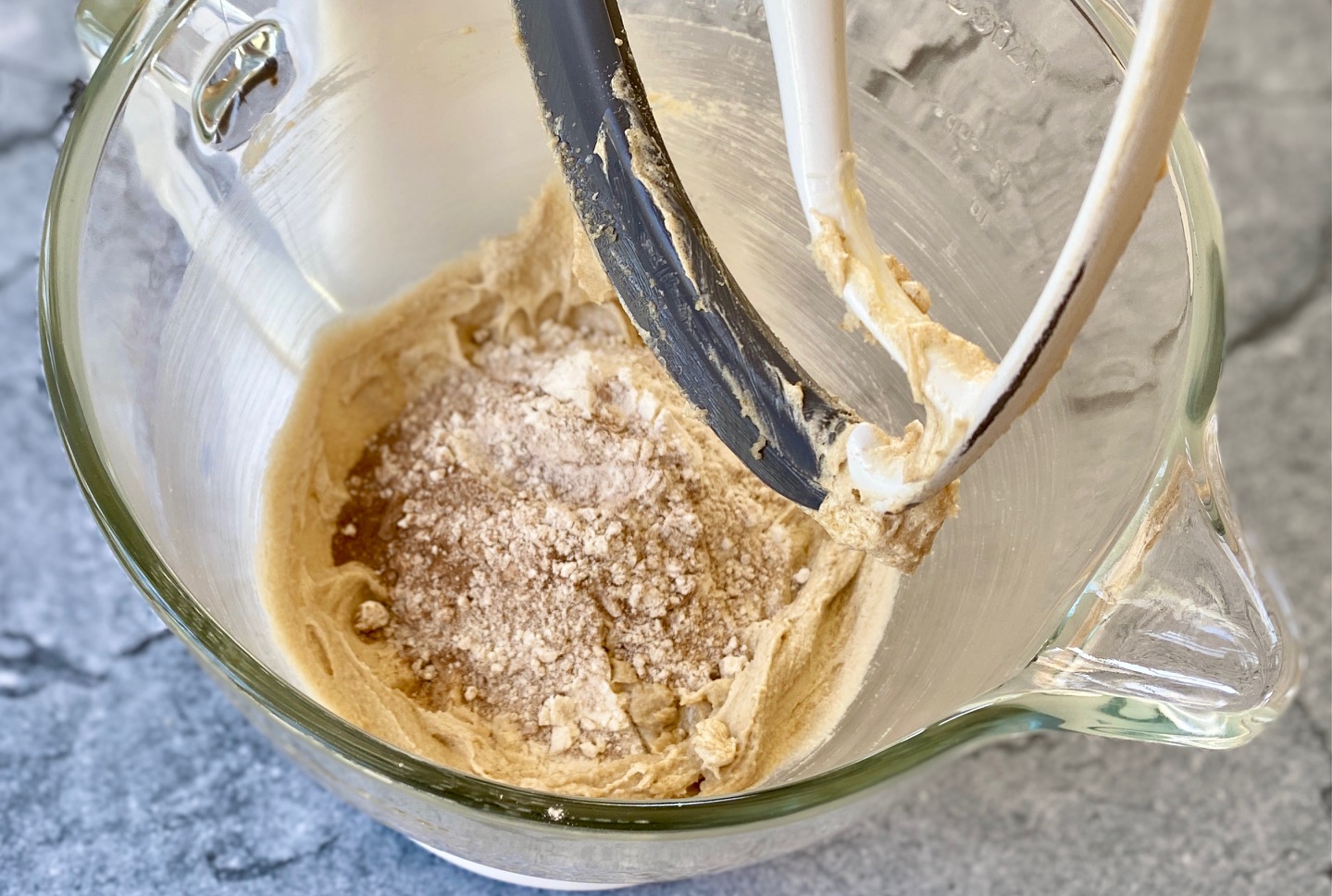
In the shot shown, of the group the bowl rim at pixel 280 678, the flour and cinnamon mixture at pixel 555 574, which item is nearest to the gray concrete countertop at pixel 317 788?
the flour and cinnamon mixture at pixel 555 574

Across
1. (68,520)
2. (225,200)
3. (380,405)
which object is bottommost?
(68,520)

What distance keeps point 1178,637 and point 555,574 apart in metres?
0.30

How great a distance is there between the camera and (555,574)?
0.61m

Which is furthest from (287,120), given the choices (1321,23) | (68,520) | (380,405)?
(1321,23)

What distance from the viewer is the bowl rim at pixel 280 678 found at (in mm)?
446

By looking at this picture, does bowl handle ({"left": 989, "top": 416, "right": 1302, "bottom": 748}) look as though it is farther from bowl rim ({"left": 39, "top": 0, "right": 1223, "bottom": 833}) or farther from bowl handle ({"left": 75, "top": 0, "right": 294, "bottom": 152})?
bowl handle ({"left": 75, "top": 0, "right": 294, "bottom": 152})

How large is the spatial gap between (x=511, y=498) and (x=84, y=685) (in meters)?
0.34

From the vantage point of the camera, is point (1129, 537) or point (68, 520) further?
point (68, 520)

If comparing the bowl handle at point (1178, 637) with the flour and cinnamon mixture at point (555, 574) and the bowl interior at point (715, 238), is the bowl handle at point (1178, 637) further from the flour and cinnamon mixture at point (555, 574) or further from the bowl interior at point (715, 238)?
the flour and cinnamon mixture at point (555, 574)

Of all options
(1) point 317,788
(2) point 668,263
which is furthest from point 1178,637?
(1) point 317,788

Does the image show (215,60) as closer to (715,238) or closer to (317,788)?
(715,238)

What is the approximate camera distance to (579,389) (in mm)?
674

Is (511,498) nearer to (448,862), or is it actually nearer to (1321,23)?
(448,862)

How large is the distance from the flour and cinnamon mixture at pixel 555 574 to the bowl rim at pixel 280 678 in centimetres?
11
